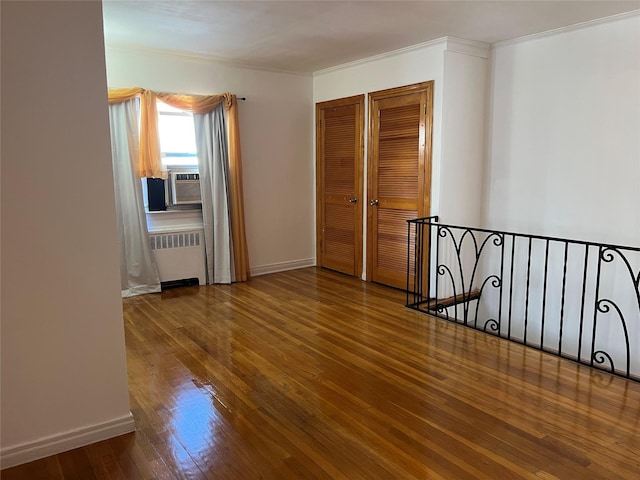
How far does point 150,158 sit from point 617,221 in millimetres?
4336

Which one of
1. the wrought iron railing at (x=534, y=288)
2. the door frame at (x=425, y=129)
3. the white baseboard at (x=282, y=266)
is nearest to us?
the wrought iron railing at (x=534, y=288)

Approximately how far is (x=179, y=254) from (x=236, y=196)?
91cm

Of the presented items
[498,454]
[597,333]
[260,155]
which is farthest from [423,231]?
[498,454]

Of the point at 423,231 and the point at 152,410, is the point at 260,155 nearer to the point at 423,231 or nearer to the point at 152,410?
the point at 423,231

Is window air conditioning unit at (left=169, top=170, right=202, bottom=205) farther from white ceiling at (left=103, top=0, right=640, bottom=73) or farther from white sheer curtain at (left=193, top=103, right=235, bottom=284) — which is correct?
white ceiling at (left=103, top=0, right=640, bottom=73)

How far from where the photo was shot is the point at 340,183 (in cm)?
585

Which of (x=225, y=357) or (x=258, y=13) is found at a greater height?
(x=258, y=13)

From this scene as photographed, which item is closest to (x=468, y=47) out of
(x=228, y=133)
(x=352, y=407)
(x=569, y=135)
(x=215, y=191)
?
(x=569, y=135)

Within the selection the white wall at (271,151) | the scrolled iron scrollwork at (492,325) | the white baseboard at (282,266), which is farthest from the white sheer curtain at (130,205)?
the scrolled iron scrollwork at (492,325)

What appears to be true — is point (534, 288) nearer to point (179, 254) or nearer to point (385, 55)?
point (385, 55)

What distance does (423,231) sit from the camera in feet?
15.8

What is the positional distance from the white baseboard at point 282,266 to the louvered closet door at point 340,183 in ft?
0.53

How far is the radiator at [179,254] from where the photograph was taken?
5.20 meters

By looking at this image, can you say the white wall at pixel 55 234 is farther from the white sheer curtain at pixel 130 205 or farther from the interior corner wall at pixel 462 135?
the interior corner wall at pixel 462 135
